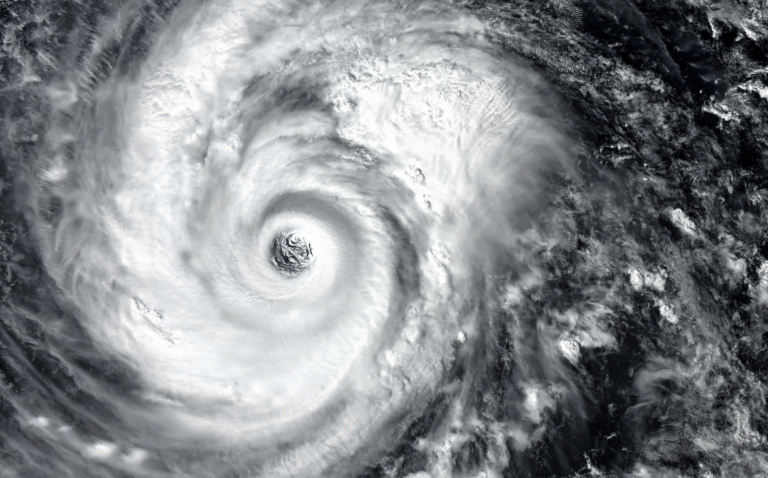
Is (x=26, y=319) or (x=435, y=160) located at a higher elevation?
(x=435, y=160)

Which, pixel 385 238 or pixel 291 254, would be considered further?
pixel 291 254

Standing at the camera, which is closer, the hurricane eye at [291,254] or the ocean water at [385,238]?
the ocean water at [385,238]

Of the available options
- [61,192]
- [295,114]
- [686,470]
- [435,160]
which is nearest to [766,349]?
[686,470]

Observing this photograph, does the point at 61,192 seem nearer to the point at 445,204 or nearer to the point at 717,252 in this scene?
the point at 445,204

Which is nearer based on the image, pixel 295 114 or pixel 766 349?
pixel 766 349

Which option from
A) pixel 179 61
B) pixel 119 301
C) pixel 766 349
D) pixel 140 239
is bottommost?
pixel 119 301
